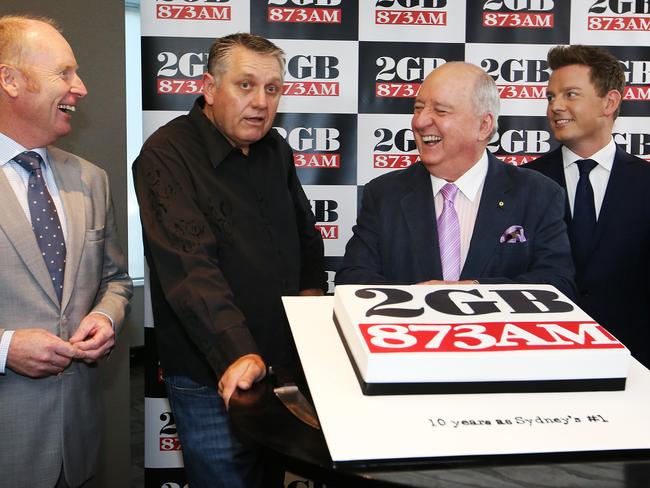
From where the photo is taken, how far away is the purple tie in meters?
1.90

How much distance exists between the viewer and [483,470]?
743 mm

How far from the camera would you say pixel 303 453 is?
810mm

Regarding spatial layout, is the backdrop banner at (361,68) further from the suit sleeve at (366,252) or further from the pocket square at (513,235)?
the pocket square at (513,235)

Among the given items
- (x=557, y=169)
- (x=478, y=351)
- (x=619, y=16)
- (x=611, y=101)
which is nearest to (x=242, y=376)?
(x=478, y=351)

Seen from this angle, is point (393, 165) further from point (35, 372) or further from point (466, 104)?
point (35, 372)

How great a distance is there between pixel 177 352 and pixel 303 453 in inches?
51.6

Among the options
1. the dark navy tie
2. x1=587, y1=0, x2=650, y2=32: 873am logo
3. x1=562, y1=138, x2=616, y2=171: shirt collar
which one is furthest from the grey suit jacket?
x1=587, y1=0, x2=650, y2=32: 873am logo

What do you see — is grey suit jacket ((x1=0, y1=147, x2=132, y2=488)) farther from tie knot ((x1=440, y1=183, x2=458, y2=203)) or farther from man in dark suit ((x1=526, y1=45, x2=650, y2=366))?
man in dark suit ((x1=526, y1=45, x2=650, y2=366))

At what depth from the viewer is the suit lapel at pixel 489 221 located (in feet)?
6.13

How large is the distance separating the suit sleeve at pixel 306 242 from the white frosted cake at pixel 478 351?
1.37 m

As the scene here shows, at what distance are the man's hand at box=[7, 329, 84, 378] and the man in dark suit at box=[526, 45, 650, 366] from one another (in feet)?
5.53

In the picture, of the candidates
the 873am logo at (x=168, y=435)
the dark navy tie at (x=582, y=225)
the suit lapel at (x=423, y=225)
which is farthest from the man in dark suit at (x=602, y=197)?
the 873am logo at (x=168, y=435)

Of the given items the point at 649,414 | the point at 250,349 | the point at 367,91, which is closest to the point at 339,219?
the point at 367,91

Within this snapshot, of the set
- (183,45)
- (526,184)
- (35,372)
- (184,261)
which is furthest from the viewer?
(183,45)
